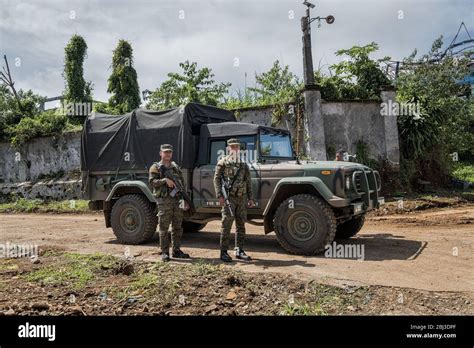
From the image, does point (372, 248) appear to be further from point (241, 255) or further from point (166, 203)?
point (166, 203)

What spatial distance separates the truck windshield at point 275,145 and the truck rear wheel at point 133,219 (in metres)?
2.47

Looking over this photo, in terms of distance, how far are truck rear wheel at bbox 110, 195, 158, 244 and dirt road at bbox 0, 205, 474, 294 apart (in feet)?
0.75

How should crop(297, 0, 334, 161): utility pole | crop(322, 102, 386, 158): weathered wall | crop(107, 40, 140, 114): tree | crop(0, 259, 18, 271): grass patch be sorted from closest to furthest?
crop(0, 259, 18, 271): grass patch
crop(297, 0, 334, 161): utility pole
crop(322, 102, 386, 158): weathered wall
crop(107, 40, 140, 114): tree

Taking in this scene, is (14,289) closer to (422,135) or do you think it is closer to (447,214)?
(447,214)

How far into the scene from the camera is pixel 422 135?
13836 millimetres

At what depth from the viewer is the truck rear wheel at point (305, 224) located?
6.28 m

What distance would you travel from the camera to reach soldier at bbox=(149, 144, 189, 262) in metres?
6.60

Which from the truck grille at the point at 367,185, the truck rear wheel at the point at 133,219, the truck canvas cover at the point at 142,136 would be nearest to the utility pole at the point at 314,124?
the truck canvas cover at the point at 142,136

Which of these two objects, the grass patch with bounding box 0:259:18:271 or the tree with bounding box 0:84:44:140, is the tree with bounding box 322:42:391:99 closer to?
the grass patch with bounding box 0:259:18:271

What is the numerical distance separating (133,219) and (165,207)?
1.59m

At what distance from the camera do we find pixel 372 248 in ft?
23.1

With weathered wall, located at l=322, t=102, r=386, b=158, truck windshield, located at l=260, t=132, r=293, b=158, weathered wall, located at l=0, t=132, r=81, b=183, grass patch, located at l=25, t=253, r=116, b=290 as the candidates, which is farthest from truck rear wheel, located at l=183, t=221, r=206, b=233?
weathered wall, located at l=0, t=132, r=81, b=183
